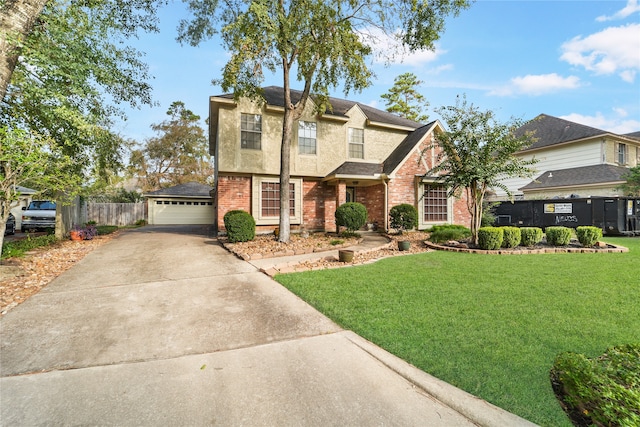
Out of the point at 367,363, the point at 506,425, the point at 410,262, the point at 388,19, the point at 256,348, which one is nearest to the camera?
the point at 506,425

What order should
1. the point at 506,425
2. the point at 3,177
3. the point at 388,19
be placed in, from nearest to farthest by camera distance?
the point at 506,425, the point at 3,177, the point at 388,19

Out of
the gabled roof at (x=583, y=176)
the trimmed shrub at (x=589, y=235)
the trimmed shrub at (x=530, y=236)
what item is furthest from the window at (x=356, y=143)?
the gabled roof at (x=583, y=176)

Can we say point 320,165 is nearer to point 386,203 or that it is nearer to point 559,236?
point 386,203

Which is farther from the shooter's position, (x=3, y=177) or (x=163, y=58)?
(x=163, y=58)

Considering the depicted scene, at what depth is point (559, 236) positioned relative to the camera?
9.66m

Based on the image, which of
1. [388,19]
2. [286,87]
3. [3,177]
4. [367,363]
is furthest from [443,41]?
[3,177]

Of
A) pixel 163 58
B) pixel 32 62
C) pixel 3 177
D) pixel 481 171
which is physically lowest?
pixel 3 177

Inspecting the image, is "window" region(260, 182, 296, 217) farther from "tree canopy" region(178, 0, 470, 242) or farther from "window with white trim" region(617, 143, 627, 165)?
"window with white trim" region(617, 143, 627, 165)

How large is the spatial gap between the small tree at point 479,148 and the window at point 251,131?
7.70m

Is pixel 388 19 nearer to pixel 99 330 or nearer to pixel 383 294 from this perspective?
pixel 383 294

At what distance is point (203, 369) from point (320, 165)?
11806mm

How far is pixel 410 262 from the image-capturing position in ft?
24.4

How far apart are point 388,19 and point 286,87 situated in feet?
15.0

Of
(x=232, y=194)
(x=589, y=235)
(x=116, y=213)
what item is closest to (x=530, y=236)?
(x=589, y=235)
